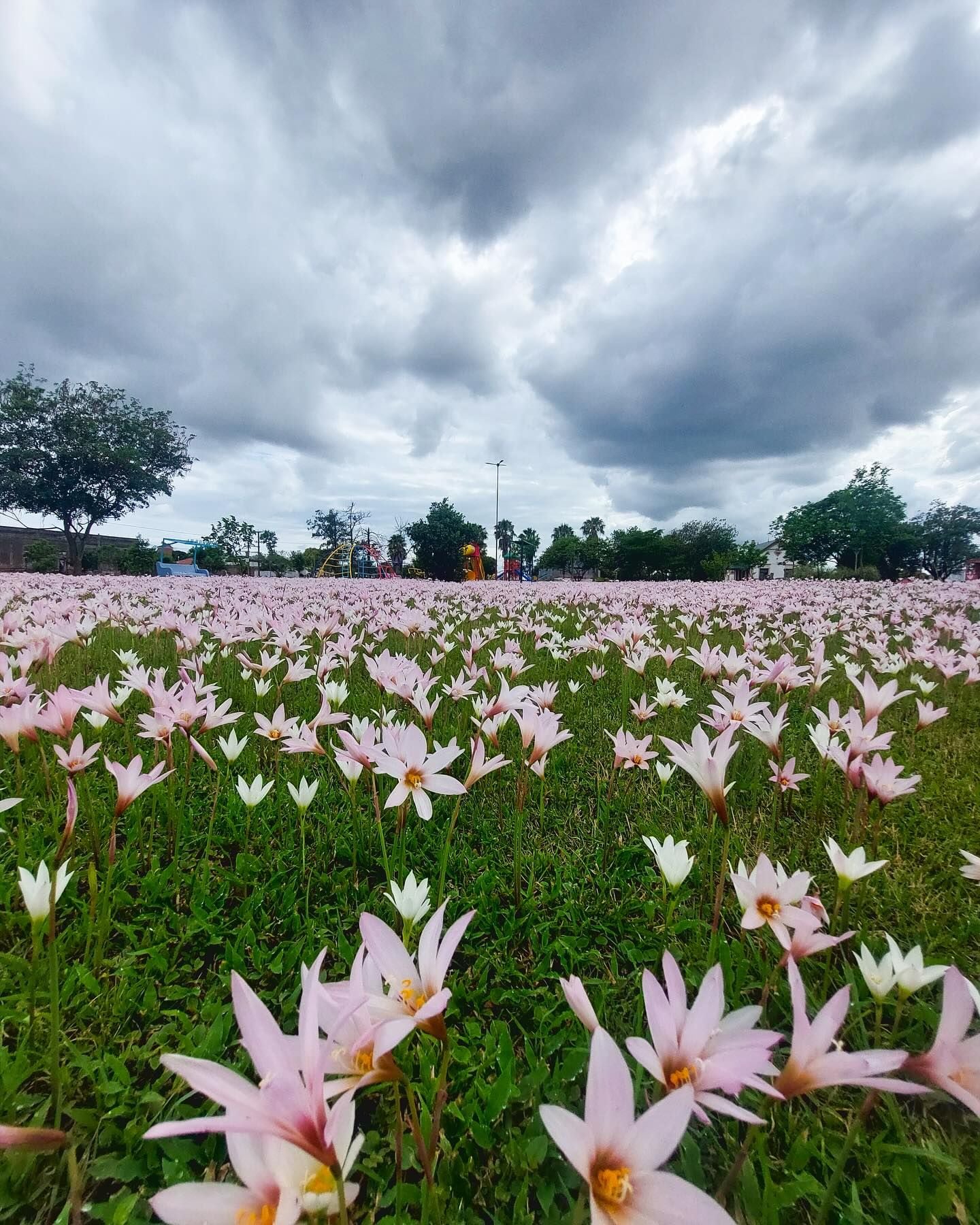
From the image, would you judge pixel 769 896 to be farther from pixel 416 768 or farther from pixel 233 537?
pixel 233 537

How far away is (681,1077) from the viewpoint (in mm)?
833

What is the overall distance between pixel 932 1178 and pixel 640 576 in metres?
62.9

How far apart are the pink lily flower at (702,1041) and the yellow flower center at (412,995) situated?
338 mm

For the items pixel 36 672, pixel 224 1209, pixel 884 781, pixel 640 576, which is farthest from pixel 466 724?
pixel 640 576

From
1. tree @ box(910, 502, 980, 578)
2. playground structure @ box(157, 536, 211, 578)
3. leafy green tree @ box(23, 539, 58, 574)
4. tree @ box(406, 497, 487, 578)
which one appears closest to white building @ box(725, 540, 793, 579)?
tree @ box(910, 502, 980, 578)

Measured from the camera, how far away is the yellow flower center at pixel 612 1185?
0.65 metres

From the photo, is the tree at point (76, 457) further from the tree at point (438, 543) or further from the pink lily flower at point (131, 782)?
the pink lily flower at point (131, 782)

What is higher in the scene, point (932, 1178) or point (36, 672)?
point (36, 672)

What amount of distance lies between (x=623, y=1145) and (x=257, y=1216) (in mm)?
467

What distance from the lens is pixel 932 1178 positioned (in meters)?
1.08

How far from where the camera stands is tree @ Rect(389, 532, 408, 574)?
52094 mm

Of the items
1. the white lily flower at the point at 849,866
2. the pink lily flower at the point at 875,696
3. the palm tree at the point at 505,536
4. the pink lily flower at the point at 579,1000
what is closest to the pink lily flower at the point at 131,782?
the pink lily flower at the point at 579,1000

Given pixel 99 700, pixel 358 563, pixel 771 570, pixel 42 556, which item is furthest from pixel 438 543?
pixel 99 700

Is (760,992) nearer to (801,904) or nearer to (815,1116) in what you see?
(815,1116)
